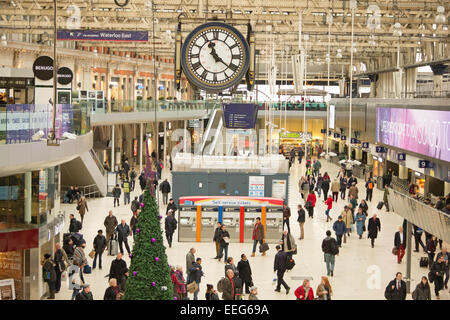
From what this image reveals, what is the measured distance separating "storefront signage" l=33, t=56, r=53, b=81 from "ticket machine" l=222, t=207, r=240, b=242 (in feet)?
21.1

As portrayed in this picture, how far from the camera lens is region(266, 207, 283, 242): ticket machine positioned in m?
22.1

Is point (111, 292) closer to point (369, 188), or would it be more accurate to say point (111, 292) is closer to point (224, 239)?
point (224, 239)

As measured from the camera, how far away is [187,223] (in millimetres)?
22047

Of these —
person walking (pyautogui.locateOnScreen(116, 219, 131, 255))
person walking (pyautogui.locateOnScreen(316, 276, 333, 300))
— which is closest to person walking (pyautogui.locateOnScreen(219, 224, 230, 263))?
person walking (pyautogui.locateOnScreen(116, 219, 131, 255))

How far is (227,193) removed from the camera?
26.2 meters

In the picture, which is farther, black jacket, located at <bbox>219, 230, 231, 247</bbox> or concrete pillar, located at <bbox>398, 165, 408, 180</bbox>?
concrete pillar, located at <bbox>398, 165, 408, 180</bbox>

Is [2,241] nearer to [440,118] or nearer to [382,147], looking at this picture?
[440,118]

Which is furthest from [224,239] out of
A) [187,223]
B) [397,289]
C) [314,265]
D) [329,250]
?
[397,289]

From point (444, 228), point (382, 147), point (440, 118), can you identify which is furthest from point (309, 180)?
point (444, 228)

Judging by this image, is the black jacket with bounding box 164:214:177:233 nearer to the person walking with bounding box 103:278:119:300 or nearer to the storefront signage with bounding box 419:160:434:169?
the person walking with bounding box 103:278:119:300

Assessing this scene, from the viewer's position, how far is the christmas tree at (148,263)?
10.5m

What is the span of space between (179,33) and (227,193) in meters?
17.5

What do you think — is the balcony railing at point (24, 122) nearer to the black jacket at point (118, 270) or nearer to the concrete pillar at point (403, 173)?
the black jacket at point (118, 270)

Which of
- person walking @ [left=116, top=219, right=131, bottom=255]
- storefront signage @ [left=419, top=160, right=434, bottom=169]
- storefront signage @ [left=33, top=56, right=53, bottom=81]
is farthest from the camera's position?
storefront signage @ [left=419, top=160, right=434, bottom=169]
